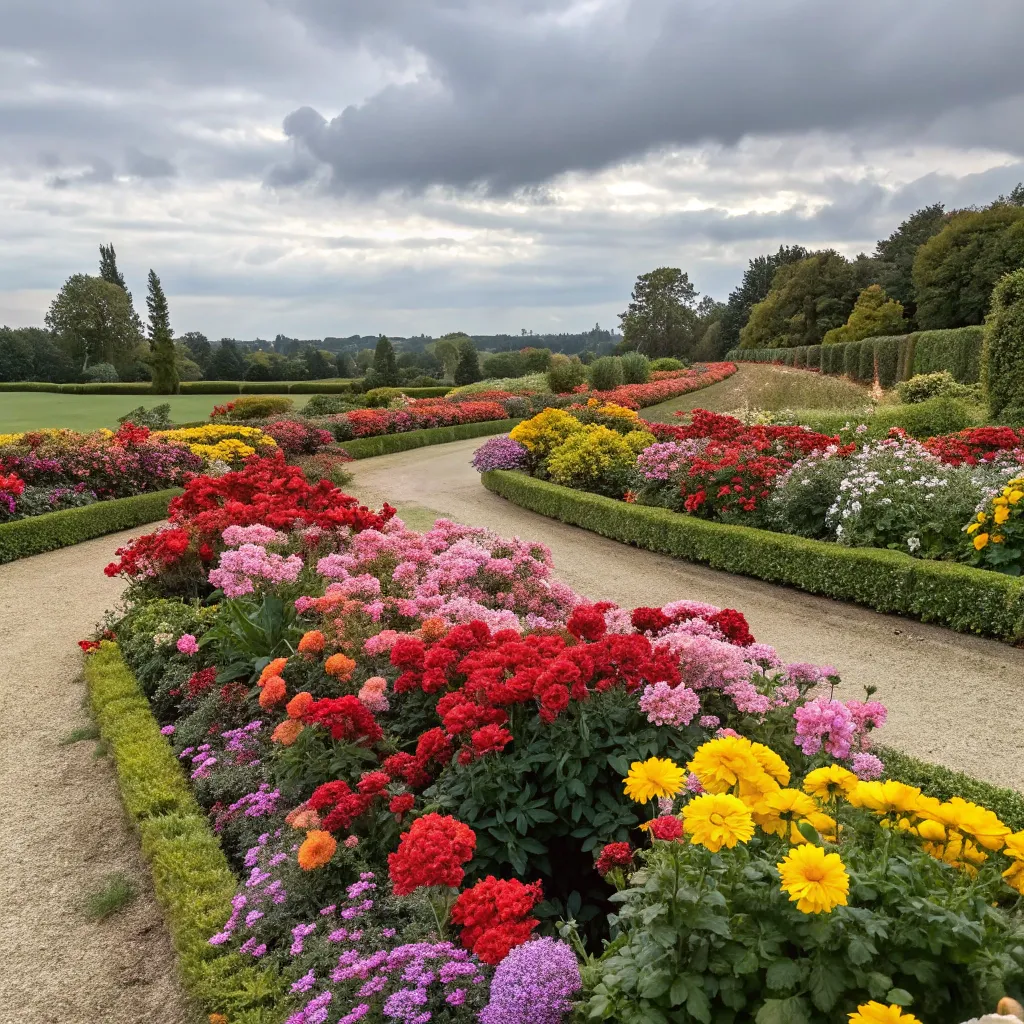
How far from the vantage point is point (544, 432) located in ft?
40.1

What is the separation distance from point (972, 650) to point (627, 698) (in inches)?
152

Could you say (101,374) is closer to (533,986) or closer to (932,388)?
(932,388)

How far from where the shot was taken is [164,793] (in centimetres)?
384

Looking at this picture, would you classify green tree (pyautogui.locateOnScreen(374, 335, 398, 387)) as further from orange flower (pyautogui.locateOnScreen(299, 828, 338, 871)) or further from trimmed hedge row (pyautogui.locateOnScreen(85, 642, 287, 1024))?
orange flower (pyautogui.locateOnScreen(299, 828, 338, 871))

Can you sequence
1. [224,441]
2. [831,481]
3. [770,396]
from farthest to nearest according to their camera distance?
[770,396]
[224,441]
[831,481]

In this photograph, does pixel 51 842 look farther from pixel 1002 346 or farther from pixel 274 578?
pixel 1002 346

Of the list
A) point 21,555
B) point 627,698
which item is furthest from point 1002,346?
point 21,555

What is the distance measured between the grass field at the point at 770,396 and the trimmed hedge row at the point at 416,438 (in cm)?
442

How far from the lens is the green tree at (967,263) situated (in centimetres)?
3441

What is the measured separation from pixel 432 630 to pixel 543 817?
1.31 m

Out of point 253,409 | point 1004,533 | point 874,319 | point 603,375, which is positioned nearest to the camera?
point 1004,533

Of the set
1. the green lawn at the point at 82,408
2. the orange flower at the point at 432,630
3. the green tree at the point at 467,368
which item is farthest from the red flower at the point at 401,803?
the green tree at the point at 467,368

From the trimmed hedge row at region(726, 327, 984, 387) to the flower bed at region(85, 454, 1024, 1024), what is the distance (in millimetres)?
17473

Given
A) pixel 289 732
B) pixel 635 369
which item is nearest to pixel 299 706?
pixel 289 732
